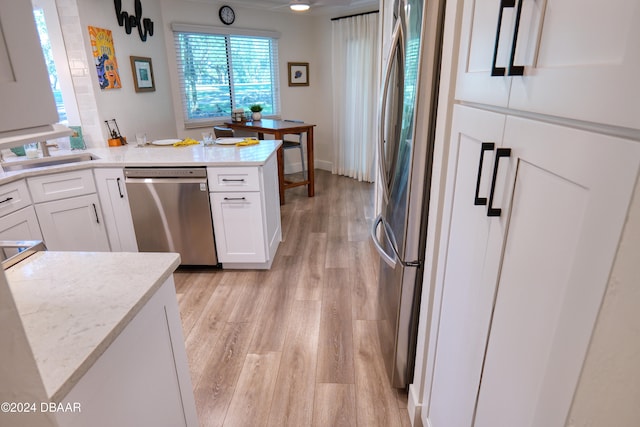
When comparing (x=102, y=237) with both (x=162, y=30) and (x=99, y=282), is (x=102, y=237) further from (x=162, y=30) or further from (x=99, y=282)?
(x=162, y=30)

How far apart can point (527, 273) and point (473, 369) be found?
407mm

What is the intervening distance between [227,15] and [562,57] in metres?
5.18

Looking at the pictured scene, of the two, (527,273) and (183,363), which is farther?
(183,363)

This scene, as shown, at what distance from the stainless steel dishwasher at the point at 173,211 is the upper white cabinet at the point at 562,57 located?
2.21m

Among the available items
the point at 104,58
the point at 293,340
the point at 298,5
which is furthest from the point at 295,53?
the point at 293,340

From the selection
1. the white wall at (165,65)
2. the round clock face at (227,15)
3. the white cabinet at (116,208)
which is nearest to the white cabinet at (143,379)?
the white cabinet at (116,208)

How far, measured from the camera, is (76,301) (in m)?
0.89

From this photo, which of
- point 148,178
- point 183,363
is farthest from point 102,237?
point 183,363

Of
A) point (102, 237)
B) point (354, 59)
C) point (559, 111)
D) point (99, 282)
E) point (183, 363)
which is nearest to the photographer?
point (559, 111)

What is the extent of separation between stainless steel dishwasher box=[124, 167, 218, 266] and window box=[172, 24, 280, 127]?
7.86 feet

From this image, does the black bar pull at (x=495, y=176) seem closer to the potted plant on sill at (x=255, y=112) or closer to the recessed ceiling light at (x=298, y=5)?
the recessed ceiling light at (x=298, y=5)

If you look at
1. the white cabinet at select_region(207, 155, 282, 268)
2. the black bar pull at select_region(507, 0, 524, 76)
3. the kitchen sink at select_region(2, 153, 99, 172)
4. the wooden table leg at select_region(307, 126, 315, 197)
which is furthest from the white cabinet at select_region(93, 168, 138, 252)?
the black bar pull at select_region(507, 0, 524, 76)

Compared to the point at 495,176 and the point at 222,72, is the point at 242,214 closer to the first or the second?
the point at 495,176

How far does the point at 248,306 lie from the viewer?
2441 mm
